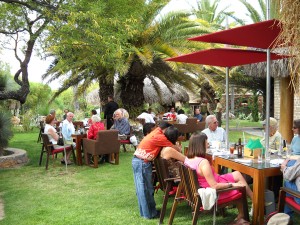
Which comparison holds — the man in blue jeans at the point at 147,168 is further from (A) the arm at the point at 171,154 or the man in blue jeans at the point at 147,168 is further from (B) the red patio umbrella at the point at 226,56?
(B) the red patio umbrella at the point at 226,56

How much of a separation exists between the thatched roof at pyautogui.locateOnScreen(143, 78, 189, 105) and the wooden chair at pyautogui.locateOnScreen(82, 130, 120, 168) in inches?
423

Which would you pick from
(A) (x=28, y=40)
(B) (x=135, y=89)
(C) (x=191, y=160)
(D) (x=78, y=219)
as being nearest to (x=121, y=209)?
(D) (x=78, y=219)

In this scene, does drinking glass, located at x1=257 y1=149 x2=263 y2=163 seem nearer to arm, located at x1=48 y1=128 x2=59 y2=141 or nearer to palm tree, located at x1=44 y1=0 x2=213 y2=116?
arm, located at x1=48 y1=128 x2=59 y2=141

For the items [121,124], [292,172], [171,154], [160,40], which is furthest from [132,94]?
[292,172]

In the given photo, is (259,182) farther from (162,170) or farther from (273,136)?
(273,136)

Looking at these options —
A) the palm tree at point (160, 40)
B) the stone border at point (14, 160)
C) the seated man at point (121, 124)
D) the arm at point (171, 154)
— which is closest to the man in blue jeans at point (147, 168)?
the arm at point (171, 154)

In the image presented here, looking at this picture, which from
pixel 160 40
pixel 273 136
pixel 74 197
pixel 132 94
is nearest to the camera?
pixel 273 136

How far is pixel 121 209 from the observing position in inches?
211

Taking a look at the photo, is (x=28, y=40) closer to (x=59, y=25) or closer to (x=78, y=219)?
(x=59, y=25)

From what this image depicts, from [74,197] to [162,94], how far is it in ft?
52.3

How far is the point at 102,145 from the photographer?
8.68 meters

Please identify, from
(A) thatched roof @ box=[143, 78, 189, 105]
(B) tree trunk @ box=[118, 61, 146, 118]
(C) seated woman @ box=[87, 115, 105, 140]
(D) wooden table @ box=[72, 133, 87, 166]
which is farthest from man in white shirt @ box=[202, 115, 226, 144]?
(A) thatched roof @ box=[143, 78, 189, 105]

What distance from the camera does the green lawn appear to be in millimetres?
4980

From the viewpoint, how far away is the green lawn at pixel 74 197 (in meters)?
4.98
